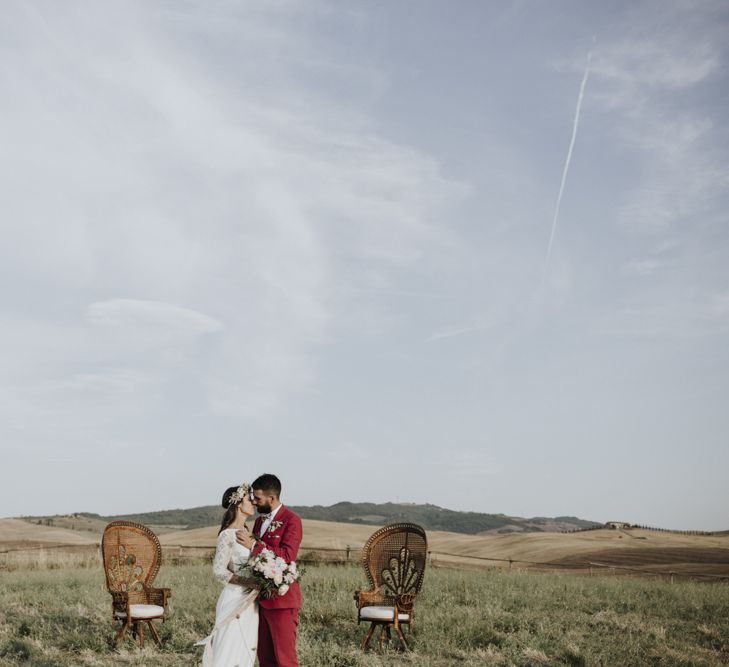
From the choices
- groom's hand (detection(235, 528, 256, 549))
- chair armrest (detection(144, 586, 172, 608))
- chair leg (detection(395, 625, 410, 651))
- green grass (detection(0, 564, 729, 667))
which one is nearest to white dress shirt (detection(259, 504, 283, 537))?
groom's hand (detection(235, 528, 256, 549))

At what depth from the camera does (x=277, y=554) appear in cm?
684

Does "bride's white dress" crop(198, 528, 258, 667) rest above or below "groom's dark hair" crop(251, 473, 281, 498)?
below

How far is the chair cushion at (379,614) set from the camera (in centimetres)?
1020

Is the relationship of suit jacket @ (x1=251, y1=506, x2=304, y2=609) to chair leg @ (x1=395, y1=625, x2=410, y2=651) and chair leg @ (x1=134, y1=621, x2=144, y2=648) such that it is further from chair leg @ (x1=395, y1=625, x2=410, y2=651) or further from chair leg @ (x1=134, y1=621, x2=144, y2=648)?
chair leg @ (x1=134, y1=621, x2=144, y2=648)

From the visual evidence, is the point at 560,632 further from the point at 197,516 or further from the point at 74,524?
the point at 197,516

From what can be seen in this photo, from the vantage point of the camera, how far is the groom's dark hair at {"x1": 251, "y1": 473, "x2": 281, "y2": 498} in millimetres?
6875

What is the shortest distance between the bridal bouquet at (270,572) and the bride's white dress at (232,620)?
14 centimetres

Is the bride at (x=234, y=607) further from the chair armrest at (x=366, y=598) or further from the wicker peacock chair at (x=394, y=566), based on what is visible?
the wicker peacock chair at (x=394, y=566)

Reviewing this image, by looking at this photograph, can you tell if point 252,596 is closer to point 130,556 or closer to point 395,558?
point 395,558

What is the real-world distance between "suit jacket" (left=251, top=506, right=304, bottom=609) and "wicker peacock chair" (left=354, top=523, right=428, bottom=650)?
3.76m

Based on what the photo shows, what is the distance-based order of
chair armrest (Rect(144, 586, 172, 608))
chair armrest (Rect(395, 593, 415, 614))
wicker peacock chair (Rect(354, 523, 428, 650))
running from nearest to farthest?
1. chair armrest (Rect(395, 593, 415, 614))
2. wicker peacock chair (Rect(354, 523, 428, 650))
3. chair armrest (Rect(144, 586, 172, 608))

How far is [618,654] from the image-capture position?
1002 centimetres

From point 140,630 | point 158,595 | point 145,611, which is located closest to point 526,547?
point 158,595

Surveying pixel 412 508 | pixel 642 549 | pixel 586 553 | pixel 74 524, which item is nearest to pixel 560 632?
pixel 586 553
